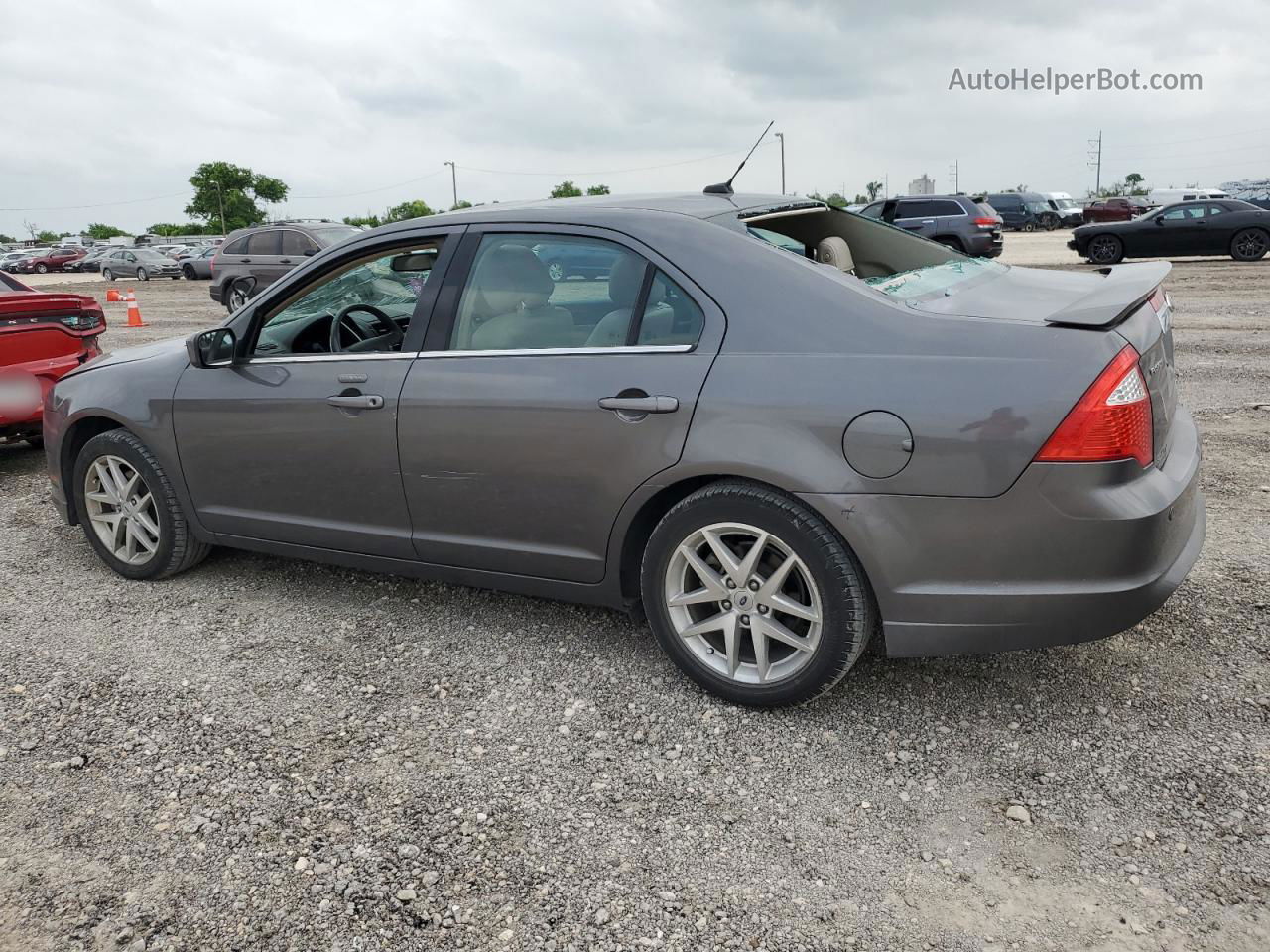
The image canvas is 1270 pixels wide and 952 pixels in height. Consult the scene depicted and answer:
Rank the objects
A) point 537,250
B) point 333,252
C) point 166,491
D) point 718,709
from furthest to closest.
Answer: point 166,491 → point 333,252 → point 537,250 → point 718,709

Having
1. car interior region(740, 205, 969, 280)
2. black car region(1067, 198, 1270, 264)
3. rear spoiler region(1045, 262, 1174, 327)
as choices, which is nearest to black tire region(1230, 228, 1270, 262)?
black car region(1067, 198, 1270, 264)

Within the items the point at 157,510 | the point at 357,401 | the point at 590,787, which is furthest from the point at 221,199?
the point at 590,787

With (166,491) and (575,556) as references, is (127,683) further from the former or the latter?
(575,556)

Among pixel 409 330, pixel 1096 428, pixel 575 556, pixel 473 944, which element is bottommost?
pixel 473 944

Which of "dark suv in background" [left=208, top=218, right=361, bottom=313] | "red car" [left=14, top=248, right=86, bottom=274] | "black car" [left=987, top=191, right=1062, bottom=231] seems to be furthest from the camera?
"red car" [left=14, top=248, right=86, bottom=274]

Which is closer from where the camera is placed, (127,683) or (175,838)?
(175,838)

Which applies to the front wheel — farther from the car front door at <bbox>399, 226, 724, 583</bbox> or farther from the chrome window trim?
the chrome window trim

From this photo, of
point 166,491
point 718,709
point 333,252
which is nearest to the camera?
point 718,709

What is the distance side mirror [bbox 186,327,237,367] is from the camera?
414cm

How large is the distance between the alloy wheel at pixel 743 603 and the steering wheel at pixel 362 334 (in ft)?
4.68

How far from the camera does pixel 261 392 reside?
4.02 meters

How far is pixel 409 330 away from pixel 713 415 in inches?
50.5

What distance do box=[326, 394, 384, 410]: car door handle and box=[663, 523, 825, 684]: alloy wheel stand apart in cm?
125

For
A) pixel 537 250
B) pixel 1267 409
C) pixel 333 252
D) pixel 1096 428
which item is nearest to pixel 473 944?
pixel 1096 428
